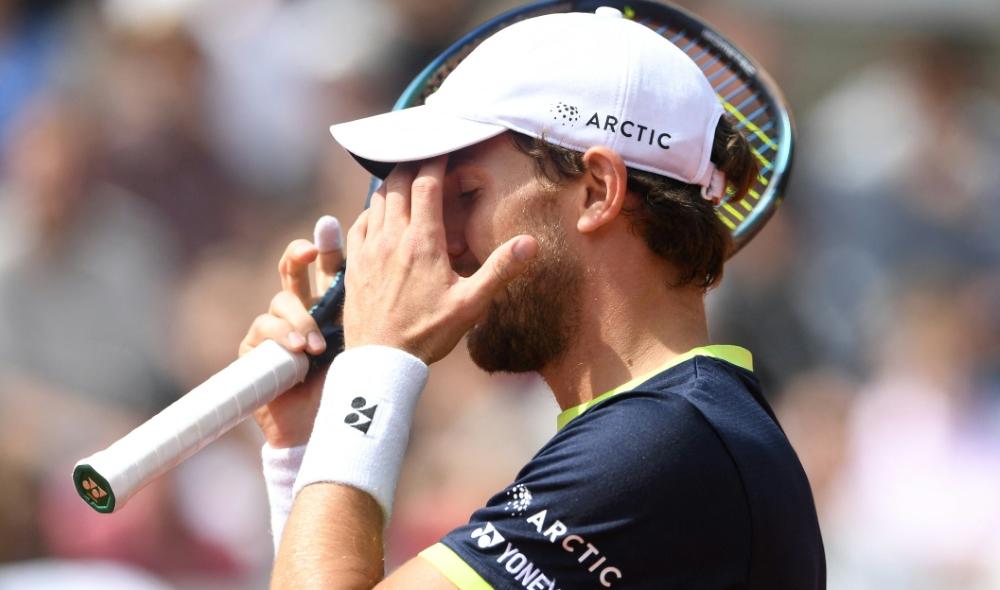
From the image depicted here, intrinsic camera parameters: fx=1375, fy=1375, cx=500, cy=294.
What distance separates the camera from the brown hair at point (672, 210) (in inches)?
101

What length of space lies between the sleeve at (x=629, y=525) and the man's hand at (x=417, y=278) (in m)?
0.36

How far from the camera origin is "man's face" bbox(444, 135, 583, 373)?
2.54m

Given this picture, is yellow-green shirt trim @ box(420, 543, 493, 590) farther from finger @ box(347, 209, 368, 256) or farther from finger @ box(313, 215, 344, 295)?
finger @ box(313, 215, 344, 295)

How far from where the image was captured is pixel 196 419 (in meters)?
2.58

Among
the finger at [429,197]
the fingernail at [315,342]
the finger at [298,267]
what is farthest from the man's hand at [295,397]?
the finger at [429,197]

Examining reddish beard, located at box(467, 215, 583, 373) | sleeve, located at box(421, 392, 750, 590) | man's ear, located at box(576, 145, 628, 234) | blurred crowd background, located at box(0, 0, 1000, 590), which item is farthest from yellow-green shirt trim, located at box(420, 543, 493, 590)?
blurred crowd background, located at box(0, 0, 1000, 590)

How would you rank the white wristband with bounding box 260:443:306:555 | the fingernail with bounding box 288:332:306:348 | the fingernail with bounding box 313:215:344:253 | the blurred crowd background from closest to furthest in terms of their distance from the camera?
the fingernail with bounding box 288:332:306:348 < the white wristband with bounding box 260:443:306:555 < the fingernail with bounding box 313:215:344:253 < the blurred crowd background

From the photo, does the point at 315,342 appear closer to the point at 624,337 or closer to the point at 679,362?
the point at 624,337

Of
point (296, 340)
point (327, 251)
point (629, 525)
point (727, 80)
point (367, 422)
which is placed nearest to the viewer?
point (629, 525)

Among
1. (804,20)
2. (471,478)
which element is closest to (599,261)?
(471,478)

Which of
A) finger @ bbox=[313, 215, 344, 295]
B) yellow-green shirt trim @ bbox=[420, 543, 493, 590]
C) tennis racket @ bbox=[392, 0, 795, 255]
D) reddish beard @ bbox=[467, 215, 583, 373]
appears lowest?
yellow-green shirt trim @ bbox=[420, 543, 493, 590]

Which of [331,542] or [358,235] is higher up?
[358,235]

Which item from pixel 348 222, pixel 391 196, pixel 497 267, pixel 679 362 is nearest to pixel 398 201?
pixel 391 196

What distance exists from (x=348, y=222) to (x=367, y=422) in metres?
3.87
